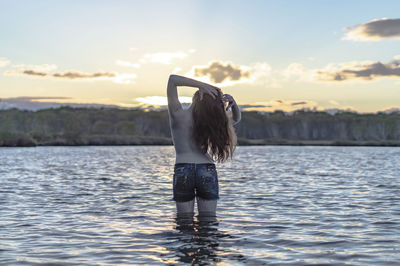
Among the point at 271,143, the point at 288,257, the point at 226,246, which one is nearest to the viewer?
the point at 288,257

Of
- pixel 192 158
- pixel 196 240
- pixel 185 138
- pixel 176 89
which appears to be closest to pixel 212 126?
pixel 185 138

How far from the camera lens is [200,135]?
21.6ft

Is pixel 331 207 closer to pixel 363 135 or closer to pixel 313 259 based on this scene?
pixel 313 259

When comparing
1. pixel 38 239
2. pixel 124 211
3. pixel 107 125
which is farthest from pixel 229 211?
pixel 107 125

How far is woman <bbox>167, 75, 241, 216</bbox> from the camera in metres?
6.51

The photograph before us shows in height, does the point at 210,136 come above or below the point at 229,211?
above

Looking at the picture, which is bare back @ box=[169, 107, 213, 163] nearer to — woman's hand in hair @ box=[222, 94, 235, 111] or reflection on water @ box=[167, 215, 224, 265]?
woman's hand in hair @ box=[222, 94, 235, 111]

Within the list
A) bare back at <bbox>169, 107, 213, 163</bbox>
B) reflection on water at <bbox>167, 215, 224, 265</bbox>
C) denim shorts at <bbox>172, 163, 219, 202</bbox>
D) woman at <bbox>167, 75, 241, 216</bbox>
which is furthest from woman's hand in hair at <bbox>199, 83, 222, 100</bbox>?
reflection on water at <bbox>167, 215, 224, 265</bbox>

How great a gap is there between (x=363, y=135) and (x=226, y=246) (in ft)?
637

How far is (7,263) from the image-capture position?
6410mm

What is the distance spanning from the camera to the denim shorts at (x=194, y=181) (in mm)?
6848

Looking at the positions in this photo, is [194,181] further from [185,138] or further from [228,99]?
[228,99]

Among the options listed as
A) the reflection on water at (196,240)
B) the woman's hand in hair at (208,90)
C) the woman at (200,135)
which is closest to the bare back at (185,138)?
the woman at (200,135)

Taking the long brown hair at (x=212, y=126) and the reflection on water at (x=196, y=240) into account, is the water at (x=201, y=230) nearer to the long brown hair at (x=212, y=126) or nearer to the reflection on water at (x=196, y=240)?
the reflection on water at (x=196, y=240)
